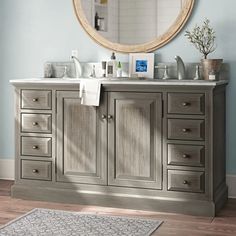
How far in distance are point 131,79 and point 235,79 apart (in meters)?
0.78

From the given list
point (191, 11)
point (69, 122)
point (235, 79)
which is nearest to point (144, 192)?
point (69, 122)

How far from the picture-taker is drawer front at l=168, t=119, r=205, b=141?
4230mm

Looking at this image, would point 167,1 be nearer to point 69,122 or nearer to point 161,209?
point 69,122

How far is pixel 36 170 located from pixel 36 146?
7.3 inches

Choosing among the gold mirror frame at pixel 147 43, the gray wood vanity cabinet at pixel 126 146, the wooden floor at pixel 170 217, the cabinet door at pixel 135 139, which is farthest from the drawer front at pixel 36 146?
the gold mirror frame at pixel 147 43

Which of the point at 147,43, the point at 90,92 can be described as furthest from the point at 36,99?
the point at 147,43

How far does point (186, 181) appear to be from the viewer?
4.29 metres

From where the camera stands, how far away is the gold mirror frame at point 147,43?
4.71 meters

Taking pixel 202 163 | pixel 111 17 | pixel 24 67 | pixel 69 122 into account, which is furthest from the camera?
pixel 24 67

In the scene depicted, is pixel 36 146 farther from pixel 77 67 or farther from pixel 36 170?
pixel 77 67

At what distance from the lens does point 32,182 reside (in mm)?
4711

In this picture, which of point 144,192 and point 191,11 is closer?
point 144,192

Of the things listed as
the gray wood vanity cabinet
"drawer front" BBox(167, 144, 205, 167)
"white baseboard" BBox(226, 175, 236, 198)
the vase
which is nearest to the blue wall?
"white baseboard" BBox(226, 175, 236, 198)

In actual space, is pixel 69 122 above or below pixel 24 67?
below
